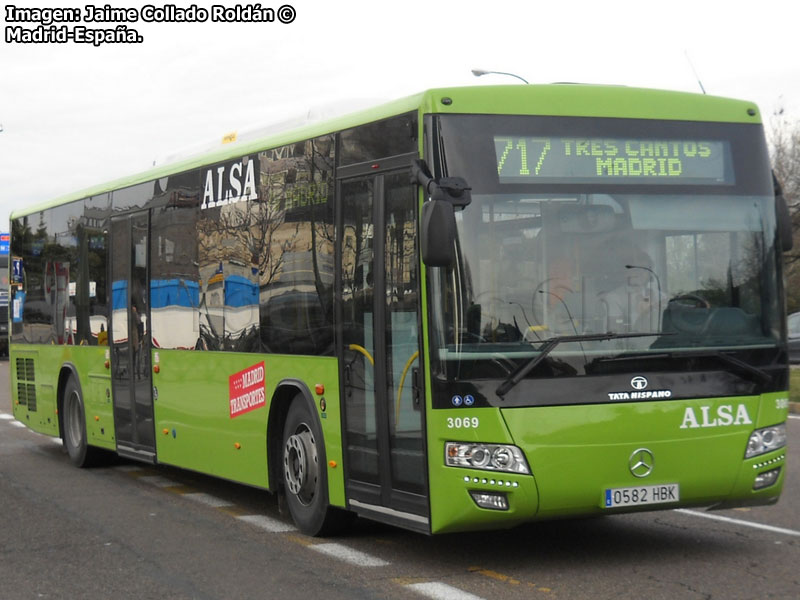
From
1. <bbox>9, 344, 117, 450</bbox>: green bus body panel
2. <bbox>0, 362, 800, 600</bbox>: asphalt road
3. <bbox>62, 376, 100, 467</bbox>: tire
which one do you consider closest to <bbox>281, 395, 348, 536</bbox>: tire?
<bbox>0, 362, 800, 600</bbox>: asphalt road

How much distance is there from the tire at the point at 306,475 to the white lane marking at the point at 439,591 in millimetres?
1809

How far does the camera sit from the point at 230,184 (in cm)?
1098

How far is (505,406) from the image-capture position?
7.62 meters

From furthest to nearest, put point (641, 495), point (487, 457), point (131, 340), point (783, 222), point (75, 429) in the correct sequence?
point (75, 429) < point (131, 340) < point (783, 222) < point (641, 495) < point (487, 457)

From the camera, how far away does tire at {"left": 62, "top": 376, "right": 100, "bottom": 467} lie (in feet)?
48.6

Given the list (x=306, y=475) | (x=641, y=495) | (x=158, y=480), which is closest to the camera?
(x=641, y=495)

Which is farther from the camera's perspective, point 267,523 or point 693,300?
point 267,523

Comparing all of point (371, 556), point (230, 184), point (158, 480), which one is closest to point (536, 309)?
point (371, 556)

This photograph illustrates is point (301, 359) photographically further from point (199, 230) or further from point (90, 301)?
point (90, 301)

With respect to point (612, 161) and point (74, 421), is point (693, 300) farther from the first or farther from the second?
point (74, 421)

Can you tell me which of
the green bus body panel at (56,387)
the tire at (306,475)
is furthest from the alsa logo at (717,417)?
the green bus body panel at (56,387)

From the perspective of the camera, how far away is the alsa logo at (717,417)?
792cm

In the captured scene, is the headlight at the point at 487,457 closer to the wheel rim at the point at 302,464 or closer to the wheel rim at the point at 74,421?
the wheel rim at the point at 302,464

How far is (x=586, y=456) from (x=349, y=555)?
6.07 ft
